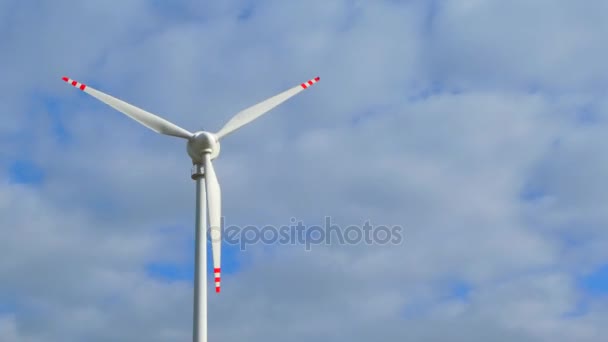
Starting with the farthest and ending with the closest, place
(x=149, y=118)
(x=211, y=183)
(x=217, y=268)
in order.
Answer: (x=149, y=118) → (x=211, y=183) → (x=217, y=268)

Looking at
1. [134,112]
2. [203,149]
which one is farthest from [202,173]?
[134,112]

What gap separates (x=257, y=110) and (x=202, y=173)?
6359 mm

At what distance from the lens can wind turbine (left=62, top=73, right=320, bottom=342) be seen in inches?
1613

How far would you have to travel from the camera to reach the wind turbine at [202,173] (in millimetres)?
40969

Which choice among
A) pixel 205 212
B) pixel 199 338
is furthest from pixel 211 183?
pixel 199 338

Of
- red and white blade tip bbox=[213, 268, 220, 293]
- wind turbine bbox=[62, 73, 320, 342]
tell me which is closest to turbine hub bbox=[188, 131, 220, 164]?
wind turbine bbox=[62, 73, 320, 342]

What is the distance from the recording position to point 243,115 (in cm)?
4703

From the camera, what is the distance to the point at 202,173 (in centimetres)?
4338

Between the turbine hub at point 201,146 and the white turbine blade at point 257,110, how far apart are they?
5.38 feet

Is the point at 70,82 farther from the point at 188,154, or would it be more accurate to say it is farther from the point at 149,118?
the point at 188,154

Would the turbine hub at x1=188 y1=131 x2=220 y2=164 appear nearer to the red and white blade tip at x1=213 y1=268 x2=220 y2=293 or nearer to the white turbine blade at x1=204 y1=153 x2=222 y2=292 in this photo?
the white turbine blade at x1=204 y1=153 x2=222 y2=292

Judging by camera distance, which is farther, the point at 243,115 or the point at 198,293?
the point at 243,115

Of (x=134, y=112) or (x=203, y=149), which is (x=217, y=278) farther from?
(x=134, y=112)

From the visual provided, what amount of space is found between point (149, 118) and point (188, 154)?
396 cm
